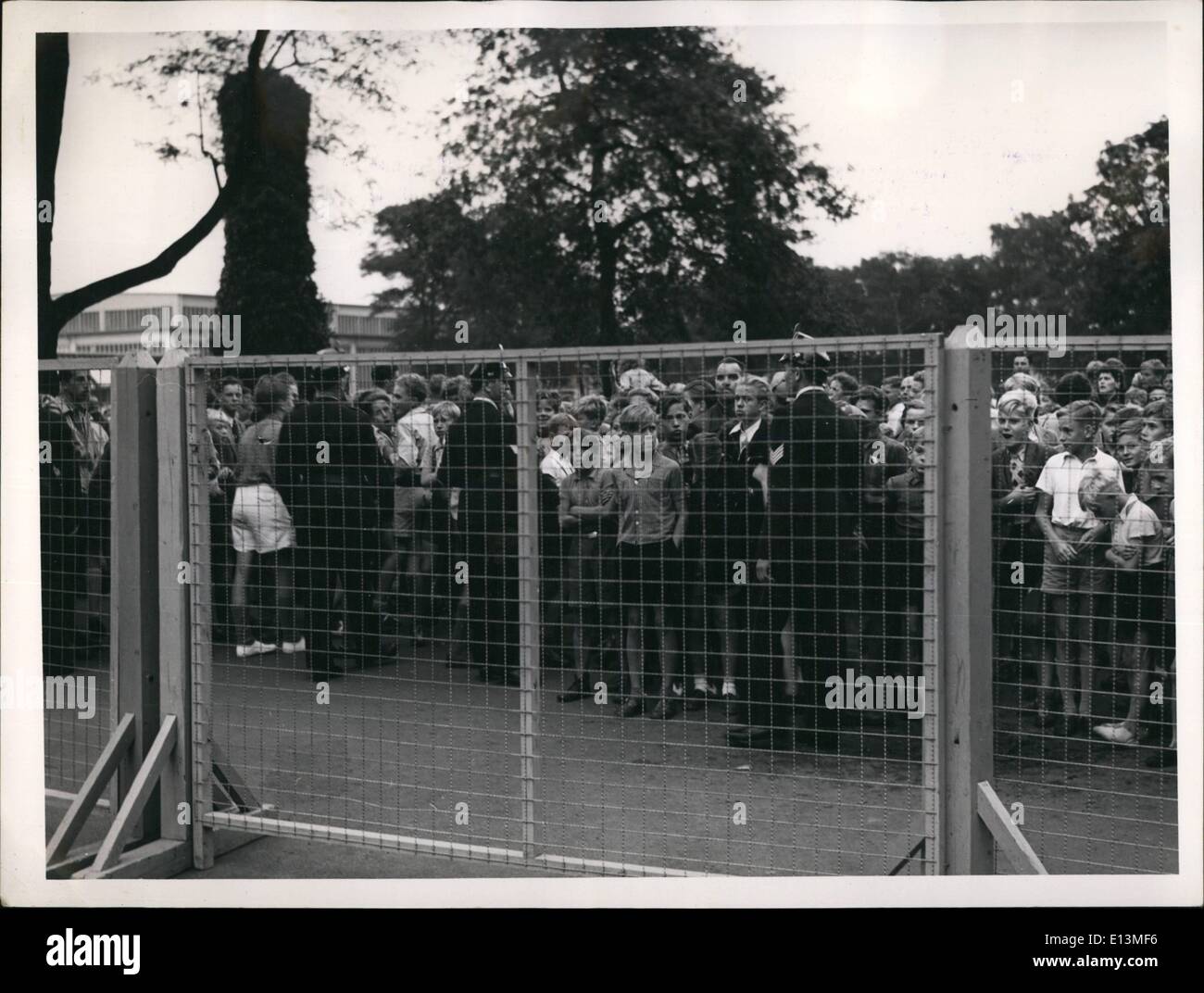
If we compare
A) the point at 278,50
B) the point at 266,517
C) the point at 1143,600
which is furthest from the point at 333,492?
the point at 278,50

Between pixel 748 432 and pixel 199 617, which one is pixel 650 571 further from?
pixel 199 617

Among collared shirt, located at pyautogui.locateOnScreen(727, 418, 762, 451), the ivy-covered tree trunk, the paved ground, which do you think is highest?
the ivy-covered tree trunk

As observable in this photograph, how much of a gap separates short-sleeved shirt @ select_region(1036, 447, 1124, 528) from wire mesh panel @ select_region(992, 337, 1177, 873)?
0.04 feet

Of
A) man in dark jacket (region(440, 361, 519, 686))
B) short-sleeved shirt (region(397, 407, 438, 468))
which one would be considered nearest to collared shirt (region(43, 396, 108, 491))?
short-sleeved shirt (region(397, 407, 438, 468))

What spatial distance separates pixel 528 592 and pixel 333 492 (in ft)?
5.43

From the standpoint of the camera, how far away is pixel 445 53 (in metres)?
12.8

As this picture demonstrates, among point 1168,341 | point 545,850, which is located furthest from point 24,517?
point 1168,341

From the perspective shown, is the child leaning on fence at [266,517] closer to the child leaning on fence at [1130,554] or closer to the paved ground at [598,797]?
the paved ground at [598,797]

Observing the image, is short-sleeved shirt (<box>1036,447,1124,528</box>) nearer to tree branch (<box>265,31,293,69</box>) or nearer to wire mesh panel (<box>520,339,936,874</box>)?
wire mesh panel (<box>520,339,936,874</box>)

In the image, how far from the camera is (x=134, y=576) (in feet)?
18.8

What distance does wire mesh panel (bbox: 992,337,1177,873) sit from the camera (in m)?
6.04

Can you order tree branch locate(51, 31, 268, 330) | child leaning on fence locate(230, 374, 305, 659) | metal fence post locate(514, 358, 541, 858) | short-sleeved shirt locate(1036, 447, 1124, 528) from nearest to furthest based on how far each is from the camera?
metal fence post locate(514, 358, 541, 858)
child leaning on fence locate(230, 374, 305, 659)
short-sleeved shirt locate(1036, 447, 1124, 528)
tree branch locate(51, 31, 268, 330)

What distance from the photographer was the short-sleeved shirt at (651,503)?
7.61m
